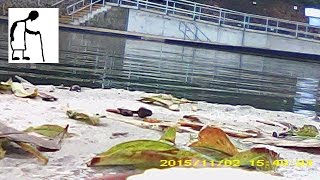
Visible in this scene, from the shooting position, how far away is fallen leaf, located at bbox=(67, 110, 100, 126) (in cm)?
305

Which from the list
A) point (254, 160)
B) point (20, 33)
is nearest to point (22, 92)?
point (20, 33)

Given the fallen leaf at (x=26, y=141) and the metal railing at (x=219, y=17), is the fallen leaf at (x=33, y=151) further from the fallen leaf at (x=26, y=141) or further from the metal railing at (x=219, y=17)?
the metal railing at (x=219, y=17)

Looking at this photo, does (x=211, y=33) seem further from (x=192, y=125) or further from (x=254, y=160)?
(x=254, y=160)

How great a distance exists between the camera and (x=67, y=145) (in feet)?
8.00

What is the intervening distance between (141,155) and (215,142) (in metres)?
0.40

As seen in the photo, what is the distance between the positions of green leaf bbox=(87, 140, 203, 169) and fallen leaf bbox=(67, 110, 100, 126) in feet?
2.92

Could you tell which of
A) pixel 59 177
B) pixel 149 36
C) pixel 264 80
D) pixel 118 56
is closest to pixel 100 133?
pixel 59 177

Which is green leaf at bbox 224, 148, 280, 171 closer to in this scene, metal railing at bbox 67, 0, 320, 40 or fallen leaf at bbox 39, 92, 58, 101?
fallen leaf at bbox 39, 92, 58, 101

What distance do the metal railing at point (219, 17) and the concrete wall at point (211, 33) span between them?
25 centimetres

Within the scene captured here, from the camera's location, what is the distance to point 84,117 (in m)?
3.13

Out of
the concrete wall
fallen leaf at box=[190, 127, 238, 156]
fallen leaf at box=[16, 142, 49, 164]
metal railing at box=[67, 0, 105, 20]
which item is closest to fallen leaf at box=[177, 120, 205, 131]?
fallen leaf at box=[190, 127, 238, 156]

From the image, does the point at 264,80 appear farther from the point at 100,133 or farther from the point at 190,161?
the point at 190,161

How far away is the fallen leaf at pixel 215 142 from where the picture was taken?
2328 mm

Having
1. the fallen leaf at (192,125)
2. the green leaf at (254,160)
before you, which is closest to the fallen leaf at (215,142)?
the green leaf at (254,160)
